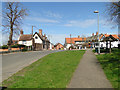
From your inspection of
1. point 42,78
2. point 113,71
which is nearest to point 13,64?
point 42,78

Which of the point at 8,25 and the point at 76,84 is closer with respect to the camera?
the point at 76,84

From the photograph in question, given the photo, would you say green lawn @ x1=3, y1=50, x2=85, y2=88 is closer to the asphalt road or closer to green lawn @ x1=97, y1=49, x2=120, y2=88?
the asphalt road

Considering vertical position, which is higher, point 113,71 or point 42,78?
point 113,71

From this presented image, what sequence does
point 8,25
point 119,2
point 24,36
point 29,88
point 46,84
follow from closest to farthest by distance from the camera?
1. point 29,88
2. point 46,84
3. point 119,2
4. point 8,25
5. point 24,36

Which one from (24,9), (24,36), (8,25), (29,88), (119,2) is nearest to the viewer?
(29,88)

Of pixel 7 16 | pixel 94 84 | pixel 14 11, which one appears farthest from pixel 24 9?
pixel 94 84

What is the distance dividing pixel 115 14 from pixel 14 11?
1011 inches

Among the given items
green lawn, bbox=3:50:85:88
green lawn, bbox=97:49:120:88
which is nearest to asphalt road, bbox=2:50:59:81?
green lawn, bbox=3:50:85:88

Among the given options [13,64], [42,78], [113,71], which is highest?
[113,71]

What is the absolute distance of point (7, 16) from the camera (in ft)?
100

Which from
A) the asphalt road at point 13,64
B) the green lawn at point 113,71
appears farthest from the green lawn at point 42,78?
the green lawn at point 113,71

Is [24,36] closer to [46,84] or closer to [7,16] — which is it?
[7,16]

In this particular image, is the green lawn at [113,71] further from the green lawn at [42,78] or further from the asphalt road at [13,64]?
the asphalt road at [13,64]

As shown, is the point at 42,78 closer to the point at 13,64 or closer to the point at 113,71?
the point at 113,71
